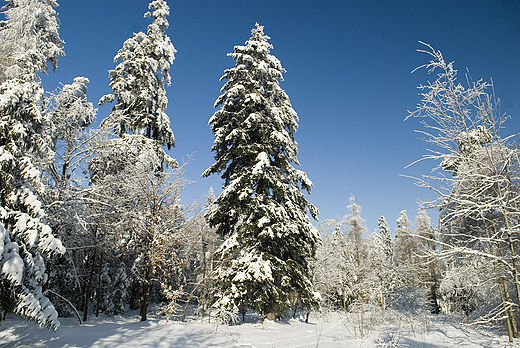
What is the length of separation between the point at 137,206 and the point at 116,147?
10.6 ft

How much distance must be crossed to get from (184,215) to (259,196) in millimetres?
3326

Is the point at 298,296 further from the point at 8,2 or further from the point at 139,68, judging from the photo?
the point at 8,2

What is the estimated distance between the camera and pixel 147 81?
17328mm

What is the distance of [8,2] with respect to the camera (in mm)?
13477

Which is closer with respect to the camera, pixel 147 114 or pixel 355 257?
pixel 147 114

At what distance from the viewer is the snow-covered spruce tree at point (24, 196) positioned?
5.28 metres

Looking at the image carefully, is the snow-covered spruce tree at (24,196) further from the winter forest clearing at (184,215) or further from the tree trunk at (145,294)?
the tree trunk at (145,294)

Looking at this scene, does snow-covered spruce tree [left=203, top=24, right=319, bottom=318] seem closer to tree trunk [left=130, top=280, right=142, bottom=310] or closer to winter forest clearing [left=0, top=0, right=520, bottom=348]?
winter forest clearing [left=0, top=0, right=520, bottom=348]

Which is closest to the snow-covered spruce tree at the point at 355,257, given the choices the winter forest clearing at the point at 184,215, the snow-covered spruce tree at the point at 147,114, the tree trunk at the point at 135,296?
the winter forest clearing at the point at 184,215

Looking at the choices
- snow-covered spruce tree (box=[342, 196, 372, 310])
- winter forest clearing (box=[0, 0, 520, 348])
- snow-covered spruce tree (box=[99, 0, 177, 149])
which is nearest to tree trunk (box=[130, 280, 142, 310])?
winter forest clearing (box=[0, 0, 520, 348])

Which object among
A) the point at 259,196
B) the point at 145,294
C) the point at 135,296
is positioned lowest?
the point at 135,296

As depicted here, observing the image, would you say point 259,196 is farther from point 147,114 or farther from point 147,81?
point 147,81

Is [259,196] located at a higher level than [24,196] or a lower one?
higher

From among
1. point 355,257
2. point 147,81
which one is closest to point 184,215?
point 147,81
